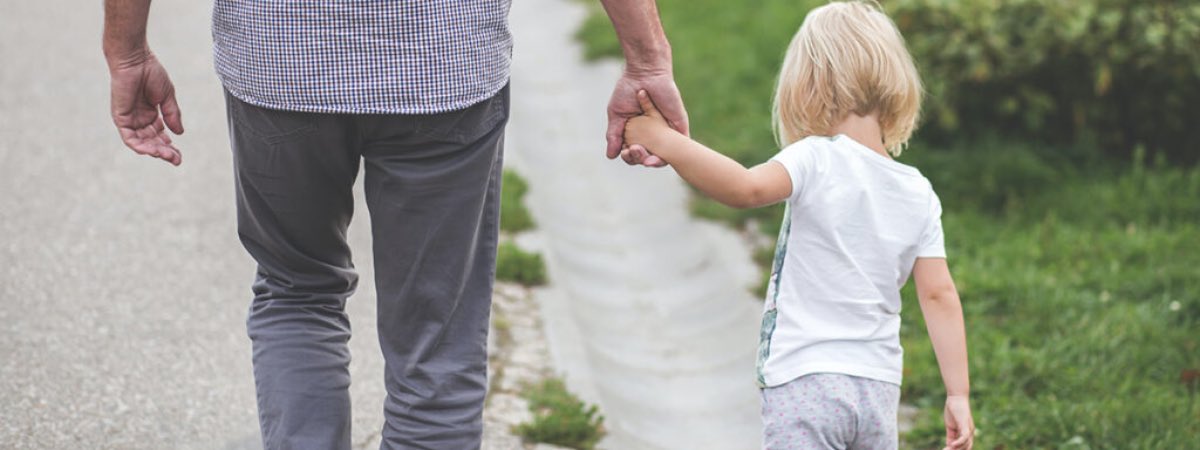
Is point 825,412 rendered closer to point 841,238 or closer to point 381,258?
point 841,238

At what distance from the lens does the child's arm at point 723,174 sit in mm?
2340

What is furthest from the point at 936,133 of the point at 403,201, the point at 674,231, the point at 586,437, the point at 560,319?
the point at 403,201

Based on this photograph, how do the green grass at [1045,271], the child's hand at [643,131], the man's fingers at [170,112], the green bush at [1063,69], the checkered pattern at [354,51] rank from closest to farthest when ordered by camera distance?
1. the checkered pattern at [354,51]
2. the child's hand at [643,131]
3. the man's fingers at [170,112]
4. the green grass at [1045,271]
5. the green bush at [1063,69]

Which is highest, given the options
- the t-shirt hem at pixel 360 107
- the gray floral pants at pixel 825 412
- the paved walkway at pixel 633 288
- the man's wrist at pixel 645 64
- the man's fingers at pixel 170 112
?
the man's wrist at pixel 645 64

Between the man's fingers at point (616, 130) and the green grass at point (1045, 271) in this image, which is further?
the green grass at point (1045, 271)

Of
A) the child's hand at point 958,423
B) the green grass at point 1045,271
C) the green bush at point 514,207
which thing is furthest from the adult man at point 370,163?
the green bush at point 514,207

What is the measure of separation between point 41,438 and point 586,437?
4.32 ft

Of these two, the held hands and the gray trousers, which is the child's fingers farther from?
the gray trousers

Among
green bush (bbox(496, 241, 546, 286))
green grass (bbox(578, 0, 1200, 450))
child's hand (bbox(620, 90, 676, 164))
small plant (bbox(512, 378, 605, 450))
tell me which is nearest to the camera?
child's hand (bbox(620, 90, 676, 164))

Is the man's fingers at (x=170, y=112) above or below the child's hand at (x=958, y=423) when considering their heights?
above

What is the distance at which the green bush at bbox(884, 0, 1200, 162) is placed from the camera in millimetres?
5410

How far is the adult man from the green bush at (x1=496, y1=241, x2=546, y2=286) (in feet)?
6.28

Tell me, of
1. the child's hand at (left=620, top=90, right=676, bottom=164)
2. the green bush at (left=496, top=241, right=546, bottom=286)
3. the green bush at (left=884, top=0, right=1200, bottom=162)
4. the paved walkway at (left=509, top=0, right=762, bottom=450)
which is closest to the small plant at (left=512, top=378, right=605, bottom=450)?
the paved walkway at (left=509, top=0, right=762, bottom=450)

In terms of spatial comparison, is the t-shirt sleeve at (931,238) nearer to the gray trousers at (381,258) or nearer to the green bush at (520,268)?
the gray trousers at (381,258)
